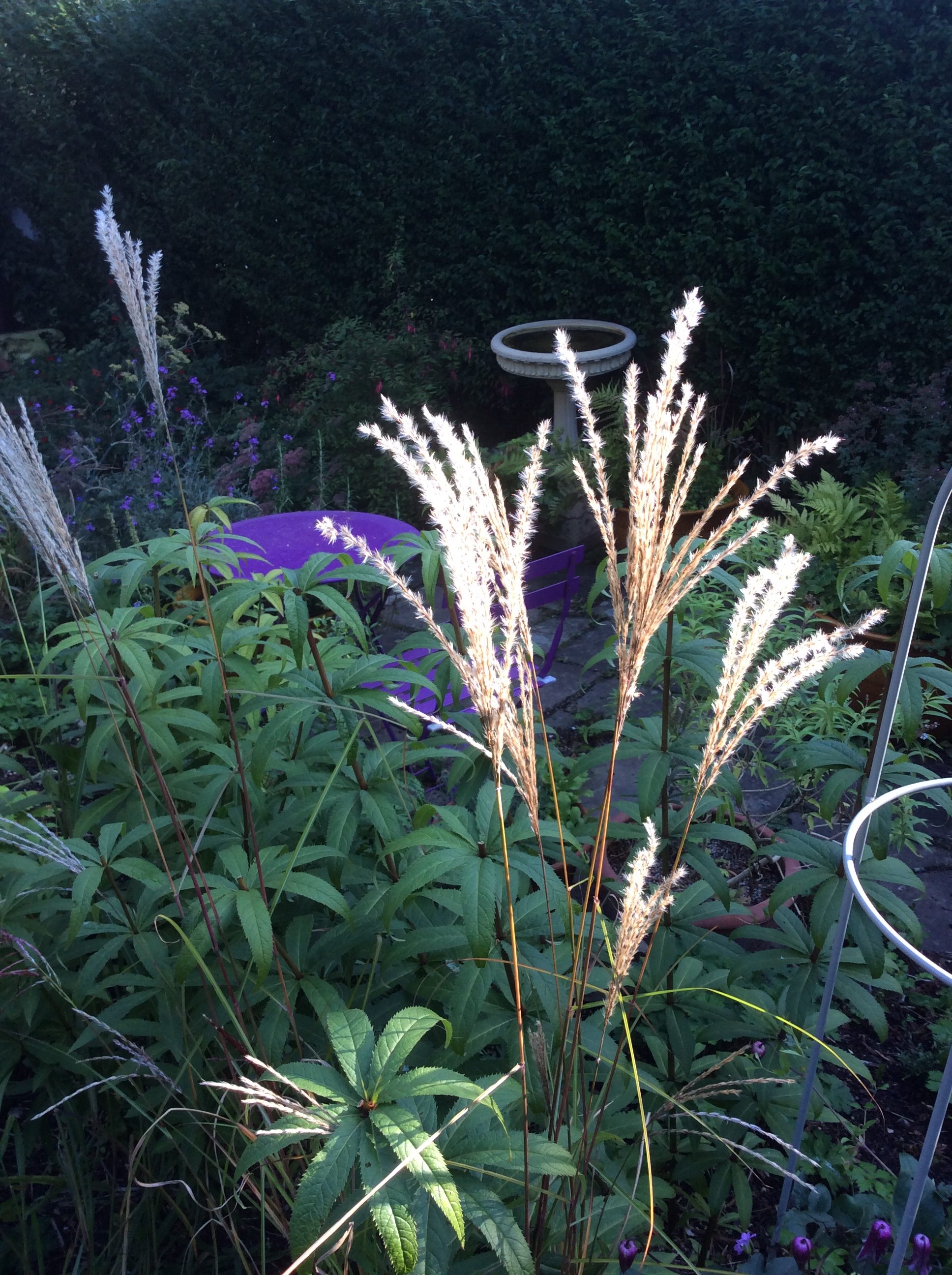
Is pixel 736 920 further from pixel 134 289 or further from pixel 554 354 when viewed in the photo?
pixel 554 354

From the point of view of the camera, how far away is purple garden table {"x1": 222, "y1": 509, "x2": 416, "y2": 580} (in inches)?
115

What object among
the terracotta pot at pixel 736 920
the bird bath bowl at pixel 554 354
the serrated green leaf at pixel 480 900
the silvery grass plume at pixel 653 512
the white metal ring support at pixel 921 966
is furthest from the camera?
the bird bath bowl at pixel 554 354

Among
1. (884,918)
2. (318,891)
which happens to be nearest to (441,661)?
(318,891)

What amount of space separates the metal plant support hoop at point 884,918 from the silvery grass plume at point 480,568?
356 mm

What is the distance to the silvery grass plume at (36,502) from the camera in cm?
127

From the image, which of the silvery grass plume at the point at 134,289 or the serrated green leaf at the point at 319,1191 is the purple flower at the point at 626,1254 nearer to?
the serrated green leaf at the point at 319,1191

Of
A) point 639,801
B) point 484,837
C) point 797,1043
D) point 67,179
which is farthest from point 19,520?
point 67,179

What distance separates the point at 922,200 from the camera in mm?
4348

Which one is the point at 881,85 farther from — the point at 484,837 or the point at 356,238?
the point at 484,837

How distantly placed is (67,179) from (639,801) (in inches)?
341

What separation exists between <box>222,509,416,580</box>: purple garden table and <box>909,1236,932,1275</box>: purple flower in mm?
2039

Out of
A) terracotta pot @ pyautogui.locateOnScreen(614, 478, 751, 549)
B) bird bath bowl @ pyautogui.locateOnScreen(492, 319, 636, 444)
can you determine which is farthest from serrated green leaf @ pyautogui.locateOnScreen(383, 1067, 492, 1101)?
bird bath bowl @ pyautogui.locateOnScreen(492, 319, 636, 444)

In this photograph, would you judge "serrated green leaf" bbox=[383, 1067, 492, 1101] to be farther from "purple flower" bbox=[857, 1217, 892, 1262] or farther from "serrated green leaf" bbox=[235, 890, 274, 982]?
"purple flower" bbox=[857, 1217, 892, 1262]

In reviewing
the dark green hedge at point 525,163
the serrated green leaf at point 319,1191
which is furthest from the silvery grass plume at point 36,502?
the dark green hedge at point 525,163
